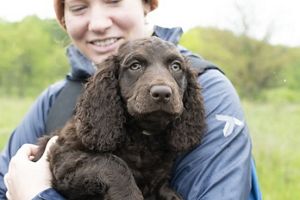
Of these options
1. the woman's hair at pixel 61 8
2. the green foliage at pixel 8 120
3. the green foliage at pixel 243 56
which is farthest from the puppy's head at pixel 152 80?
the green foliage at pixel 243 56

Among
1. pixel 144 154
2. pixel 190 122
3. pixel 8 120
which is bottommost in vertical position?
pixel 8 120

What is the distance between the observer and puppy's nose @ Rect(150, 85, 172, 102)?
10.7 feet

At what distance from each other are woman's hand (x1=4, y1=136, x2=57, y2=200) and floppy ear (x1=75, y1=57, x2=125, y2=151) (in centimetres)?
31

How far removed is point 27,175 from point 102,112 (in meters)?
0.59

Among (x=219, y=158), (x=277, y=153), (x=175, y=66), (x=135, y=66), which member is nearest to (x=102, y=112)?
(x=135, y=66)

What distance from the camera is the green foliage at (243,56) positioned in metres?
29.8

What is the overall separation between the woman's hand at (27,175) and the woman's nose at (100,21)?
0.79 m

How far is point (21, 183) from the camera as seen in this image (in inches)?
148

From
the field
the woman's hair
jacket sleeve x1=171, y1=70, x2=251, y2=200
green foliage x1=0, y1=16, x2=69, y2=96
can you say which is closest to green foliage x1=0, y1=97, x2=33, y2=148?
the field

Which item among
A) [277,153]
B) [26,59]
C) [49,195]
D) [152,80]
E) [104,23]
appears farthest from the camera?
[26,59]

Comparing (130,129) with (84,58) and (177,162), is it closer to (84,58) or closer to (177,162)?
(177,162)

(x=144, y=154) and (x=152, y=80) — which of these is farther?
(x=144, y=154)

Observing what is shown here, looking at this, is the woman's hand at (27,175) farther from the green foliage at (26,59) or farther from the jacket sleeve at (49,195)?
the green foliage at (26,59)

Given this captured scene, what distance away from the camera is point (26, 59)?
162ft
